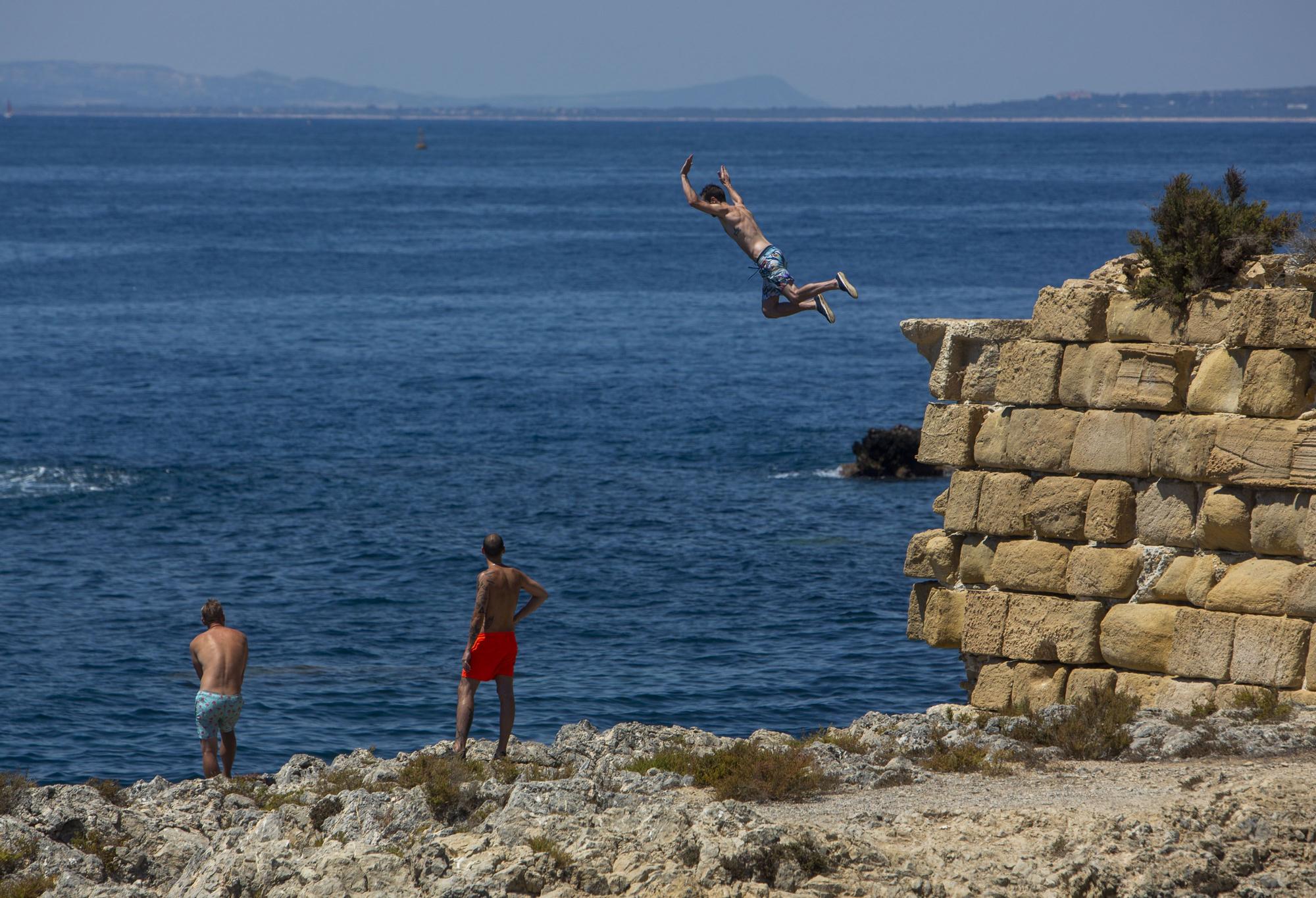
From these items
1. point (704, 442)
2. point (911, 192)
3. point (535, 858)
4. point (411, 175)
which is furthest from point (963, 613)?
point (411, 175)

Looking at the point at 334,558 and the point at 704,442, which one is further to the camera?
the point at 704,442

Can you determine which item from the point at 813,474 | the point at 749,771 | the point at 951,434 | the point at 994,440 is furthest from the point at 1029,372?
the point at 813,474

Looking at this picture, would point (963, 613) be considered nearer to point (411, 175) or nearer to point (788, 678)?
point (788, 678)

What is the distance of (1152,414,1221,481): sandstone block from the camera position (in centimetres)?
1155

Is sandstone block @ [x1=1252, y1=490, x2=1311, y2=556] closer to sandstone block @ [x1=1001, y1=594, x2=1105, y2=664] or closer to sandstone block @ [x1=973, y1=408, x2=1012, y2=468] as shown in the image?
sandstone block @ [x1=1001, y1=594, x2=1105, y2=664]

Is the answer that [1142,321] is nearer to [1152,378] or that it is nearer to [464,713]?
[1152,378]

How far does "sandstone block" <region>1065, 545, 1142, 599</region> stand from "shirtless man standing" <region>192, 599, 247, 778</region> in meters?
6.55

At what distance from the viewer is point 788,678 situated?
836 inches

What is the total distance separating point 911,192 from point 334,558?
4137 inches

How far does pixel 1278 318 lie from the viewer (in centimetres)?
1127

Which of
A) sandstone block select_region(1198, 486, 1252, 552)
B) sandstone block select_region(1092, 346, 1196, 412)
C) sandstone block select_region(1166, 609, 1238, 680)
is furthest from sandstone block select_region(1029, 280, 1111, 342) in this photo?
sandstone block select_region(1166, 609, 1238, 680)

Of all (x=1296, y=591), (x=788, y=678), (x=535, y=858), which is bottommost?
(x=788, y=678)

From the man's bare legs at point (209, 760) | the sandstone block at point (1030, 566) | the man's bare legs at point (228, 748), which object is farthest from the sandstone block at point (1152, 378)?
the man's bare legs at point (209, 760)

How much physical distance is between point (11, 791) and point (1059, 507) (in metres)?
7.95
